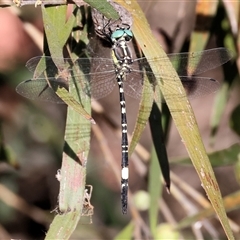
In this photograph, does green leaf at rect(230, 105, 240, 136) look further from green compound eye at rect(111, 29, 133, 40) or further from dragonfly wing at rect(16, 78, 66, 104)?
dragonfly wing at rect(16, 78, 66, 104)

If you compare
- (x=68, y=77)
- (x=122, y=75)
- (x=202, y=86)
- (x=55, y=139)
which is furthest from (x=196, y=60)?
(x=55, y=139)

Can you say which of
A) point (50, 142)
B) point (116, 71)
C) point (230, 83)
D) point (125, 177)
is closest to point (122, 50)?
point (116, 71)

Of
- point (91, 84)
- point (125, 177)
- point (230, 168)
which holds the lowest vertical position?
point (230, 168)

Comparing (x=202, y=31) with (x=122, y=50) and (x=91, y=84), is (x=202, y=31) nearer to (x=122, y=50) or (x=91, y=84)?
(x=122, y=50)

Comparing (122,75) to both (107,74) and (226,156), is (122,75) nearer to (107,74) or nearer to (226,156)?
(107,74)

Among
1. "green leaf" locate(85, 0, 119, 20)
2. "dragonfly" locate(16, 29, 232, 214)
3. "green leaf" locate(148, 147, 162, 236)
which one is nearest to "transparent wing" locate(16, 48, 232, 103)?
"dragonfly" locate(16, 29, 232, 214)

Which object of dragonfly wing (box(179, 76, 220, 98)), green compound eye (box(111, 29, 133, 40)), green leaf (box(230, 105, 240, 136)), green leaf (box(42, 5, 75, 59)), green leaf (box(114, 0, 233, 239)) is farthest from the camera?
green leaf (box(230, 105, 240, 136))
